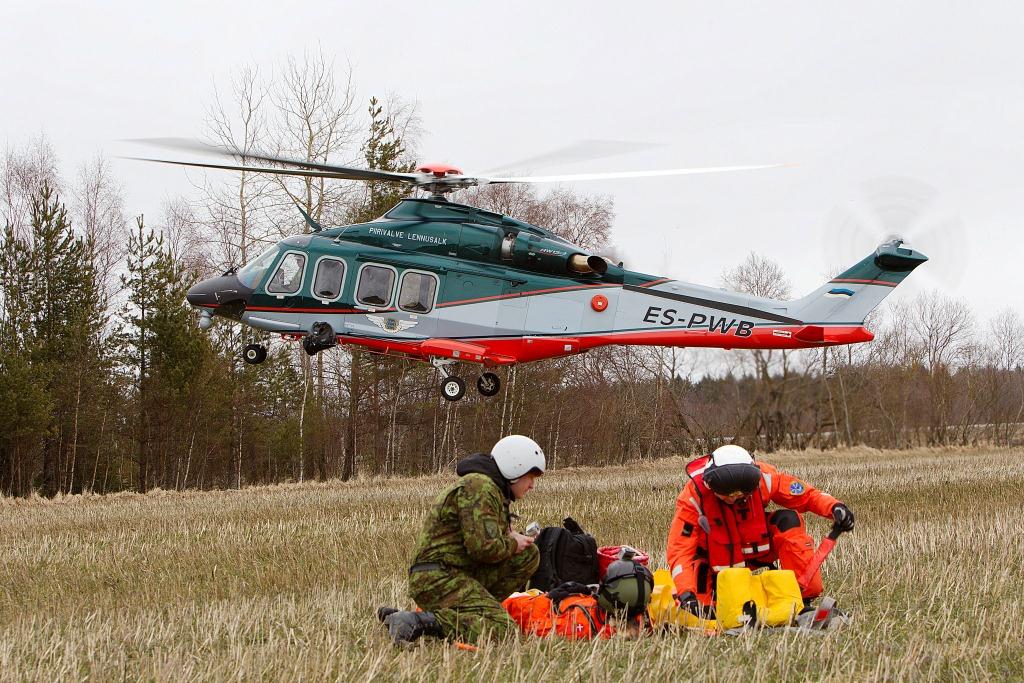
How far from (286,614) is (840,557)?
5.05m

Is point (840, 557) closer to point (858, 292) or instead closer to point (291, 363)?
point (858, 292)

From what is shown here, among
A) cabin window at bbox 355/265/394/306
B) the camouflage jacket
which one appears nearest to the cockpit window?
cabin window at bbox 355/265/394/306

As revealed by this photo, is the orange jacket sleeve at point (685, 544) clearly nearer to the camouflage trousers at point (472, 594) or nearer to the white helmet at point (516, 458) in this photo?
the camouflage trousers at point (472, 594)

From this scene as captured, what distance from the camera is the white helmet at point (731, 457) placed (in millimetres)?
7226

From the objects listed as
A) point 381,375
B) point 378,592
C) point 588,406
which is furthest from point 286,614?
point 588,406

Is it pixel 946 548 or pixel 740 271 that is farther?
pixel 740 271

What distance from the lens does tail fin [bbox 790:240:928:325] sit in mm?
18109

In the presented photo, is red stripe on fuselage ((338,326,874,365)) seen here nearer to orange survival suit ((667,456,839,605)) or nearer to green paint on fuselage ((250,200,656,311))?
green paint on fuselage ((250,200,656,311))

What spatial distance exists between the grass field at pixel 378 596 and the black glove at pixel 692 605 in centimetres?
24

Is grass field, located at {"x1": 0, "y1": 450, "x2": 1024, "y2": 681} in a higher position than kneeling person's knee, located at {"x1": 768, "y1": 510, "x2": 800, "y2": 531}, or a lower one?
lower

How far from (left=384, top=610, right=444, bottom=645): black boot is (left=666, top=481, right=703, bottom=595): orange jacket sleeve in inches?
71.7

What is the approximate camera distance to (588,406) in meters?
43.9

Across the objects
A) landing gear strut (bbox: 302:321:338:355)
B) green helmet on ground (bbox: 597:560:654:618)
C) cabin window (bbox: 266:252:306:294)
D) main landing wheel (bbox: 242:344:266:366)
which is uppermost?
cabin window (bbox: 266:252:306:294)

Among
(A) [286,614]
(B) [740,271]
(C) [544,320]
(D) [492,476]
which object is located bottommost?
(A) [286,614]
